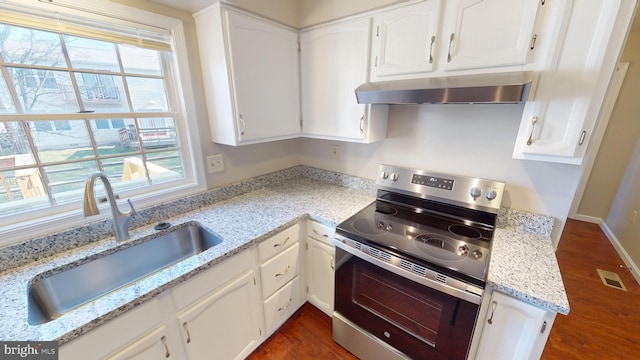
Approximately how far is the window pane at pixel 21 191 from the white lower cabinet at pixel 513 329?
6.98ft

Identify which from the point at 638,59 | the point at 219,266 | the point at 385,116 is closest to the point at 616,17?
the point at 385,116

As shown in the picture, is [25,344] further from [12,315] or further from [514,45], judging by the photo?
[514,45]

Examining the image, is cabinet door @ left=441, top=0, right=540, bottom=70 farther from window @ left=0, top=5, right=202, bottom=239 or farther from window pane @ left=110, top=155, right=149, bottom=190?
window pane @ left=110, top=155, right=149, bottom=190

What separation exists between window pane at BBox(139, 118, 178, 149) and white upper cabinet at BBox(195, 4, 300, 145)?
0.24 metres

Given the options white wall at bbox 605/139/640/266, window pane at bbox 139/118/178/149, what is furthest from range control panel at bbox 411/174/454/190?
white wall at bbox 605/139/640/266

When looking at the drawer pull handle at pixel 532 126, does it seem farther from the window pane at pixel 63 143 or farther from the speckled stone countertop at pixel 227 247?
the window pane at pixel 63 143

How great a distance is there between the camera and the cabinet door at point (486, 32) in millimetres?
1004

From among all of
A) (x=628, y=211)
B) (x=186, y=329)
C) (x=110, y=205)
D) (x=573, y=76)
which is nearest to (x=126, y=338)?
(x=186, y=329)

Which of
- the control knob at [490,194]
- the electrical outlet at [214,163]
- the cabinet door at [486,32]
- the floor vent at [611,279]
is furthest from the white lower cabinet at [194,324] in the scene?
the floor vent at [611,279]

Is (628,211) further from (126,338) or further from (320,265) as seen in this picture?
(126,338)

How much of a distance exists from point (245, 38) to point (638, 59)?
161 inches

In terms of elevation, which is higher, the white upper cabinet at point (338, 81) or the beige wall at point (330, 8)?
the beige wall at point (330, 8)

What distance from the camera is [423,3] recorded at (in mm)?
1198

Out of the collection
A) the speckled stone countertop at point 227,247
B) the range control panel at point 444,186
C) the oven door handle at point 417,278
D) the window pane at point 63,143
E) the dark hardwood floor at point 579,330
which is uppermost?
the window pane at point 63,143
